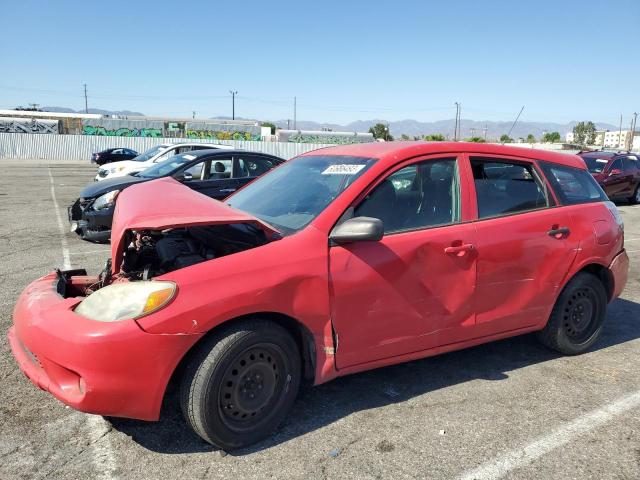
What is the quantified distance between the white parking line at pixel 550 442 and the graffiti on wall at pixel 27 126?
1970 inches

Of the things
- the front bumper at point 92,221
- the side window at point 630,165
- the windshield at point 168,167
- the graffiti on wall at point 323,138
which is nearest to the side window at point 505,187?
the front bumper at point 92,221

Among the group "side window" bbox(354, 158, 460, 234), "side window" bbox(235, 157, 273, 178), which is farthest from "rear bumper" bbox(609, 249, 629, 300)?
"side window" bbox(235, 157, 273, 178)

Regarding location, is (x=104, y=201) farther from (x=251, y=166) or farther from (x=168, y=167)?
(x=251, y=166)

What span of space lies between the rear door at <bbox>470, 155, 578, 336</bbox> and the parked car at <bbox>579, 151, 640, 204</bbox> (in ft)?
41.7

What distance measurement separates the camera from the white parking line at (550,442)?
2672 millimetres

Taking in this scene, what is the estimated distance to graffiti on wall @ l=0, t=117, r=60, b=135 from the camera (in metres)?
45.3

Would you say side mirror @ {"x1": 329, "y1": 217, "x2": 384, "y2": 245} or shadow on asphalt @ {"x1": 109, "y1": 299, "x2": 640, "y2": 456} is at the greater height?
side mirror @ {"x1": 329, "y1": 217, "x2": 384, "y2": 245}

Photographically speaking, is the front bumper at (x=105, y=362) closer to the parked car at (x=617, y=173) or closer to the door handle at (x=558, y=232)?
the door handle at (x=558, y=232)

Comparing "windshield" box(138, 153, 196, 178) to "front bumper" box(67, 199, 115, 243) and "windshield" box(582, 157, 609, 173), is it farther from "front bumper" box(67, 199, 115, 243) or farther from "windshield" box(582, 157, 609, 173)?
Result: "windshield" box(582, 157, 609, 173)

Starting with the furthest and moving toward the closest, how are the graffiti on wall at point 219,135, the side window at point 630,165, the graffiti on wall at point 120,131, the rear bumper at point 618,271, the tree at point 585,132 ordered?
the tree at point 585,132 < the graffiti on wall at point 219,135 < the graffiti on wall at point 120,131 < the side window at point 630,165 < the rear bumper at point 618,271

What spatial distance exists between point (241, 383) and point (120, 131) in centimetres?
4974

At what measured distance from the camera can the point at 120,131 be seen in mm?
47812

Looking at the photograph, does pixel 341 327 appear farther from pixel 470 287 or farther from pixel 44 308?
pixel 44 308

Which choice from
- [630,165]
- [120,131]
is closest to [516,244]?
[630,165]
